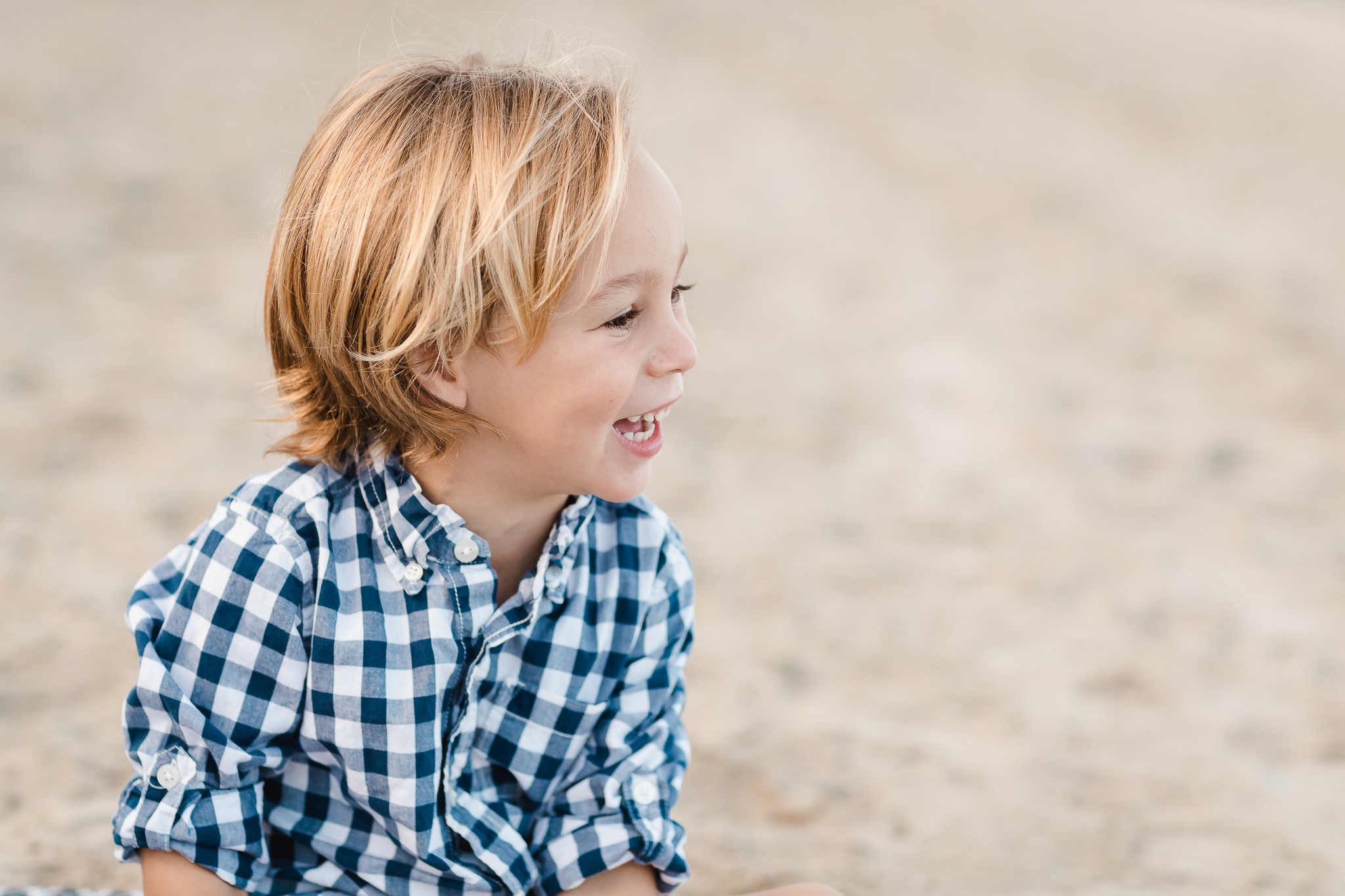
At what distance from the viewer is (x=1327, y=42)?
8516mm

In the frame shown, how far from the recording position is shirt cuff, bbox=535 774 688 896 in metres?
1.21

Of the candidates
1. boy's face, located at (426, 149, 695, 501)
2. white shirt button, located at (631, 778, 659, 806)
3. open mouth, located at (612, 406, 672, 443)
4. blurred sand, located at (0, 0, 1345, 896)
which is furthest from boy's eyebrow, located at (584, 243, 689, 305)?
white shirt button, located at (631, 778, 659, 806)

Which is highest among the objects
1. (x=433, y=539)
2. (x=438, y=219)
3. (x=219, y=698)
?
(x=438, y=219)

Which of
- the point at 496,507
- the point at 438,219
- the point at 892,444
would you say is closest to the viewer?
the point at 438,219

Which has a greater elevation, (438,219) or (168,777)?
(438,219)

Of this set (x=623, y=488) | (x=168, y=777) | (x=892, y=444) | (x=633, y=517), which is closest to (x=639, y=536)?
(x=633, y=517)

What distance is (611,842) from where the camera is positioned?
1212 millimetres

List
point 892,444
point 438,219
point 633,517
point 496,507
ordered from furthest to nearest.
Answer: point 892,444 < point 633,517 < point 496,507 < point 438,219

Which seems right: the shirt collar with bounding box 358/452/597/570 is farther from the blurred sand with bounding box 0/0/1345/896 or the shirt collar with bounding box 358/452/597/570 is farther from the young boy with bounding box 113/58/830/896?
the blurred sand with bounding box 0/0/1345/896

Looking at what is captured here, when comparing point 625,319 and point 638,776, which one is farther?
point 638,776

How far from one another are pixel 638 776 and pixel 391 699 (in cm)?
29

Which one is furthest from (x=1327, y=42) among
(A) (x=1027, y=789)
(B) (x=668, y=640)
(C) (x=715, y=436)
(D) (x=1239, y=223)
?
(B) (x=668, y=640)

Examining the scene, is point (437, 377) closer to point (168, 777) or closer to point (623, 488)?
point (623, 488)

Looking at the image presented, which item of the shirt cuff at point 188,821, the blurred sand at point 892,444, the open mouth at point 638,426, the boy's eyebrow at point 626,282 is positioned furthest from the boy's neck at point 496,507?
the blurred sand at point 892,444
